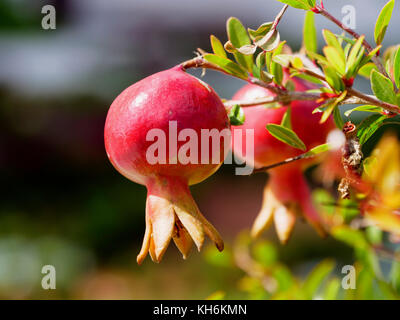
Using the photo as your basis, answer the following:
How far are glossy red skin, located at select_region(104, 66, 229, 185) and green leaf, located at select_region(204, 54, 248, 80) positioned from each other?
0.10ft

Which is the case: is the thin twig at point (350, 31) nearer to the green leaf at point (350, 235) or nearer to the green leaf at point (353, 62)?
the green leaf at point (353, 62)

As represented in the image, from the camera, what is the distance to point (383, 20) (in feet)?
1.78

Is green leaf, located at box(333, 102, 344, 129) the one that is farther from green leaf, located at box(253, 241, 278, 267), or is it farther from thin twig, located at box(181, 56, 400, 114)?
green leaf, located at box(253, 241, 278, 267)

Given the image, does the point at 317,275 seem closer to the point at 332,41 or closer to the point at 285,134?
the point at 285,134

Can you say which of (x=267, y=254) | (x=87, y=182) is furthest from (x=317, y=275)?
(x=87, y=182)

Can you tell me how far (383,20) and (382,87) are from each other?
4.2 inches

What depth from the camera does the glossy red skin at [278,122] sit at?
70cm

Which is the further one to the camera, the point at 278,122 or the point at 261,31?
the point at 278,122

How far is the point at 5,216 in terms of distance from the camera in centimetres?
384

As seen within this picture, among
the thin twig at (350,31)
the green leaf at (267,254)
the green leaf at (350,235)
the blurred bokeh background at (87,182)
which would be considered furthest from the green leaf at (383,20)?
the blurred bokeh background at (87,182)

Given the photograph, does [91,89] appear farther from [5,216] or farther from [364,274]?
[364,274]

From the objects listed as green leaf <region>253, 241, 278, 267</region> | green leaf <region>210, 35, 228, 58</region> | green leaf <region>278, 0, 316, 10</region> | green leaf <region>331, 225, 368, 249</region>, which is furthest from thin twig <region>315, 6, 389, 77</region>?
green leaf <region>253, 241, 278, 267</region>

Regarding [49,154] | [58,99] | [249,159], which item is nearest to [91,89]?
[58,99]

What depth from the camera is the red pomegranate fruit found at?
70 centimetres
